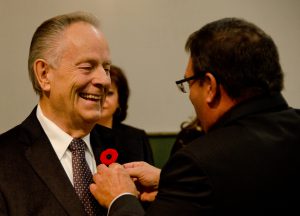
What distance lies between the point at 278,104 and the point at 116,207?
1.87 ft

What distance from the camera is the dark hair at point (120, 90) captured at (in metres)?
2.82

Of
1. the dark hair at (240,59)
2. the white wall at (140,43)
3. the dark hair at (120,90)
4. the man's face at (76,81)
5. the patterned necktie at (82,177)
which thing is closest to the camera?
the dark hair at (240,59)

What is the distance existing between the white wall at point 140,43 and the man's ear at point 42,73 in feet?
5.17

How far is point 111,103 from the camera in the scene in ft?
8.98

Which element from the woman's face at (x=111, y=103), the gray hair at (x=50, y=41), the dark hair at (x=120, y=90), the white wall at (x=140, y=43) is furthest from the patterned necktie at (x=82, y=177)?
the white wall at (x=140, y=43)

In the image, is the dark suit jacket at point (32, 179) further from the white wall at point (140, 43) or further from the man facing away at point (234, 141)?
the white wall at point (140, 43)

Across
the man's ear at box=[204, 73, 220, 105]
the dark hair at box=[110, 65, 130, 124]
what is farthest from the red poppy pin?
the dark hair at box=[110, 65, 130, 124]

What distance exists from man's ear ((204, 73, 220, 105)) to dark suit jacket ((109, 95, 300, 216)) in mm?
79

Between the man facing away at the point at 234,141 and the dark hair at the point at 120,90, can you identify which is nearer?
the man facing away at the point at 234,141

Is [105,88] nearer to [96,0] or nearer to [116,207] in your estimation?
[116,207]

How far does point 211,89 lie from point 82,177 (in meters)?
0.53

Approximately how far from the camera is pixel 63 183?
1.33 meters

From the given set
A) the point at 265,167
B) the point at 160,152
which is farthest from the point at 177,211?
the point at 160,152

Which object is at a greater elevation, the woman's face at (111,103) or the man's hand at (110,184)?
the man's hand at (110,184)
